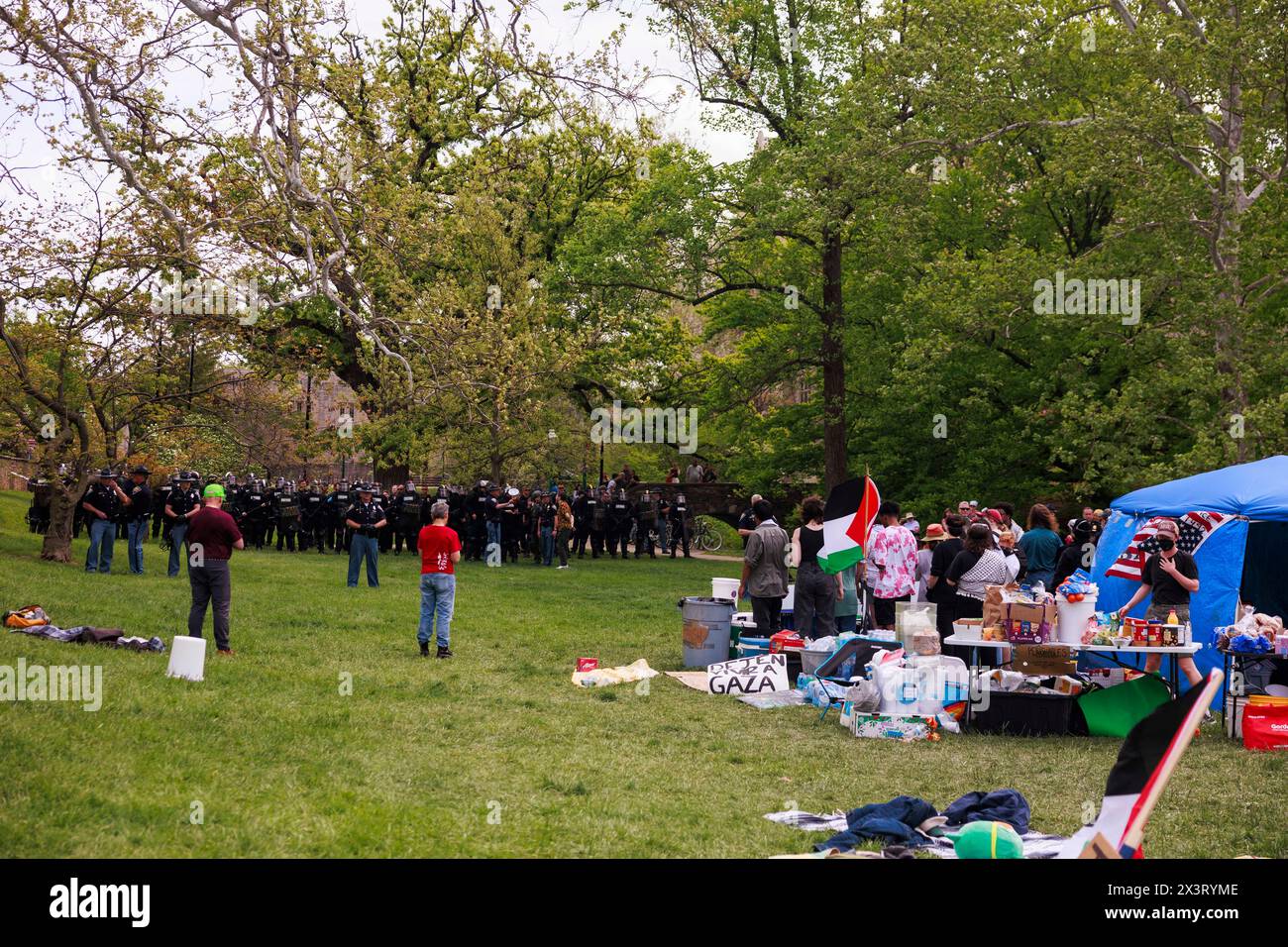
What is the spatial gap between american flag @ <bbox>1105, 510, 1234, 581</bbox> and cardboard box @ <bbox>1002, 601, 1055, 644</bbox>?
6.99 ft

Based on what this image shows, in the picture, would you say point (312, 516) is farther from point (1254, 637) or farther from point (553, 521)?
point (1254, 637)

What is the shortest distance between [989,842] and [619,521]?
2818 centimetres

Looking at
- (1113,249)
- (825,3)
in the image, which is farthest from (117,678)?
(825,3)

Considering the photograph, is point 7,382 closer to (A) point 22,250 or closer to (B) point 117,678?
(A) point 22,250

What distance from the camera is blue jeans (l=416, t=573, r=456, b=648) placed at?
1462 centimetres

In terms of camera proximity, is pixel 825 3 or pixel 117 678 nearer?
pixel 117 678

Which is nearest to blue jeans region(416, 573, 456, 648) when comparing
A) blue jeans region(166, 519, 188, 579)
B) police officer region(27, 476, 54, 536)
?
blue jeans region(166, 519, 188, 579)

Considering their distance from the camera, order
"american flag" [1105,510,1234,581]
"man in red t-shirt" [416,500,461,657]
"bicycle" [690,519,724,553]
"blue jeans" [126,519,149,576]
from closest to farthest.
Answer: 1. "american flag" [1105,510,1234,581]
2. "man in red t-shirt" [416,500,461,657]
3. "blue jeans" [126,519,149,576]
4. "bicycle" [690,519,724,553]

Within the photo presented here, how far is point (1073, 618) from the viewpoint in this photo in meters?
11.8

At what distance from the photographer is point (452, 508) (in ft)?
105

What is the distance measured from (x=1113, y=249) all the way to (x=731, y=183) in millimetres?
9834

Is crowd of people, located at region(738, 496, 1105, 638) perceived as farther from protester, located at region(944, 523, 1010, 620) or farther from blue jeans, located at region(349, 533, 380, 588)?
blue jeans, located at region(349, 533, 380, 588)

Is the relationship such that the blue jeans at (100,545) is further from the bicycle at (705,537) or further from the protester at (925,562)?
the bicycle at (705,537)

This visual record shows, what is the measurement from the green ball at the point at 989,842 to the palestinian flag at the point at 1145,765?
2.52 m
